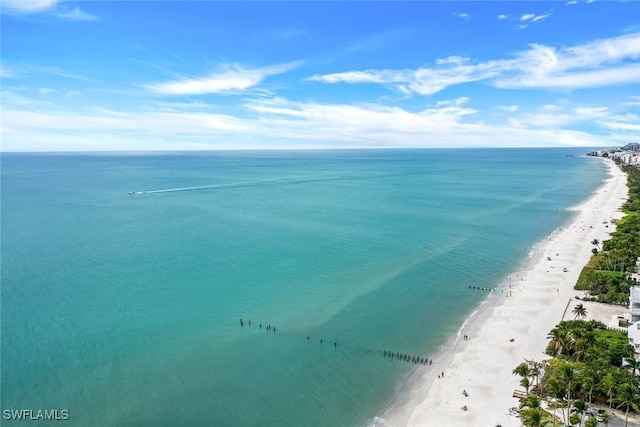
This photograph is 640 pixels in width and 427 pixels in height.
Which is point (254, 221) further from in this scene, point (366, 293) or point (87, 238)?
point (366, 293)

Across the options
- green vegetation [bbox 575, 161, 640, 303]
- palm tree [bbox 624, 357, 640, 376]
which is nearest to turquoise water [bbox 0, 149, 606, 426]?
green vegetation [bbox 575, 161, 640, 303]

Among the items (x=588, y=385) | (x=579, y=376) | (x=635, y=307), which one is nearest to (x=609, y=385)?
(x=588, y=385)

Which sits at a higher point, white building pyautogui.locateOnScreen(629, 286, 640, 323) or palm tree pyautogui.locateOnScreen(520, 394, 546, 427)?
white building pyautogui.locateOnScreen(629, 286, 640, 323)

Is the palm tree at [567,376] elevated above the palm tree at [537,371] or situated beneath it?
elevated above

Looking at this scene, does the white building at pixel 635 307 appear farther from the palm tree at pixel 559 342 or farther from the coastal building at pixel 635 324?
the palm tree at pixel 559 342

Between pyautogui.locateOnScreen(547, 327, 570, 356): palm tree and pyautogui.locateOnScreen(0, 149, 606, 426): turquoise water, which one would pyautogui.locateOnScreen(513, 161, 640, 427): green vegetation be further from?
pyautogui.locateOnScreen(0, 149, 606, 426): turquoise water

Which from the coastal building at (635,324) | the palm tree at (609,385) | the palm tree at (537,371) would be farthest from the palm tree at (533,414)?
the coastal building at (635,324)

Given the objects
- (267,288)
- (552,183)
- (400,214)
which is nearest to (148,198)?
(400,214)
